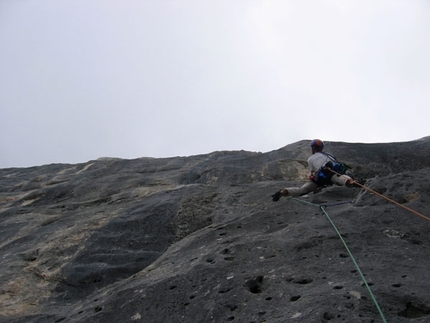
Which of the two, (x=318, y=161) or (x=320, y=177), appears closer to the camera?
(x=320, y=177)

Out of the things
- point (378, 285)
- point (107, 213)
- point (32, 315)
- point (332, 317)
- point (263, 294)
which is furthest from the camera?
point (107, 213)

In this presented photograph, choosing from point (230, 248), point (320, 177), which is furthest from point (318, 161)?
point (230, 248)

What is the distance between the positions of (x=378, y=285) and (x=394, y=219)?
202cm

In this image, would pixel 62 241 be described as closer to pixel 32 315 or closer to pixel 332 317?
pixel 32 315

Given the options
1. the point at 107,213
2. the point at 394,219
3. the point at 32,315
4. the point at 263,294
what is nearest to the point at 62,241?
the point at 107,213

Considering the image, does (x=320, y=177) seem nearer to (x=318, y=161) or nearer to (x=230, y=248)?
(x=318, y=161)

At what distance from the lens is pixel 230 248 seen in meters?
7.45

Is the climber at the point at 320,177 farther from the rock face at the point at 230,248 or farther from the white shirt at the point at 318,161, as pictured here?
the rock face at the point at 230,248

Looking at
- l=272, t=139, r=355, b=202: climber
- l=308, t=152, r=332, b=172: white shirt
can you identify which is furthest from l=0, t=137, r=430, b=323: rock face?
l=308, t=152, r=332, b=172: white shirt

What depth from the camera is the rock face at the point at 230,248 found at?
568 cm

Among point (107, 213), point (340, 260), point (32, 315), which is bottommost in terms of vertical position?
point (32, 315)

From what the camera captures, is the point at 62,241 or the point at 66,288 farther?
the point at 62,241

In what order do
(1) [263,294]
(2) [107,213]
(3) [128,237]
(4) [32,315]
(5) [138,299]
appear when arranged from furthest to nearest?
(2) [107,213] < (3) [128,237] < (4) [32,315] < (5) [138,299] < (1) [263,294]

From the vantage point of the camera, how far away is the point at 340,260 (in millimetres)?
6328
